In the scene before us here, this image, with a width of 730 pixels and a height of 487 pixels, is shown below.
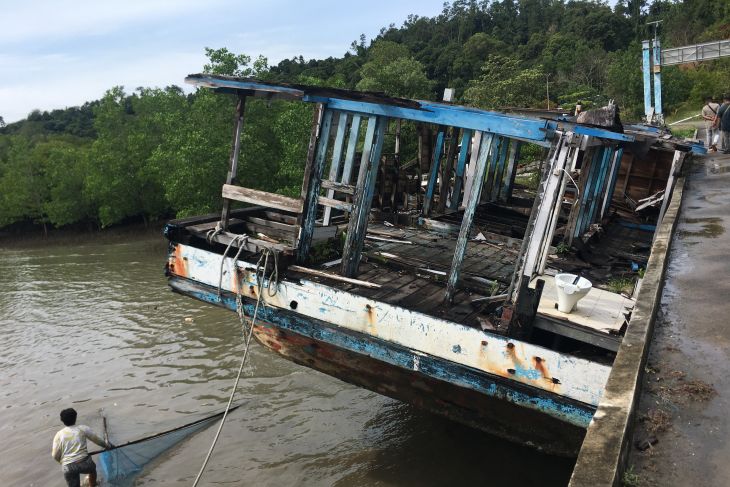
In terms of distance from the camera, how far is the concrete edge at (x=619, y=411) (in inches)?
81.0

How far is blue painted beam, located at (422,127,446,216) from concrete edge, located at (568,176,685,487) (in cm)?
538

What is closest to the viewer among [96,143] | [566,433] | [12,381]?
[566,433]

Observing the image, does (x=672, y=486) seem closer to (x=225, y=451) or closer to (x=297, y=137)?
(x=225, y=451)

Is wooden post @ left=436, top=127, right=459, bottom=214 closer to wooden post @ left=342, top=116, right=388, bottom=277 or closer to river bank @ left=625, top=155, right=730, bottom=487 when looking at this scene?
wooden post @ left=342, top=116, right=388, bottom=277

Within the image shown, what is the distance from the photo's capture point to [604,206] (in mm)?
9414

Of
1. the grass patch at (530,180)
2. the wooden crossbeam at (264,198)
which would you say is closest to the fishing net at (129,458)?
the wooden crossbeam at (264,198)

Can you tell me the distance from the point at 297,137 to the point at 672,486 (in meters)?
17.6

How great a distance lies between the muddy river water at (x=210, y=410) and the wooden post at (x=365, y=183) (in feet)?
10.2

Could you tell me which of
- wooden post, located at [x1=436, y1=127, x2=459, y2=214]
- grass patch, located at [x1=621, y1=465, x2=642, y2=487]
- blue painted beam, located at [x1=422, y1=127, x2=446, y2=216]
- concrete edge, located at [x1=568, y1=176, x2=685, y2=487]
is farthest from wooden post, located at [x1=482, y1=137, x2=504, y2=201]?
grass patch, located at [x1=621, y1=465, x2=642, y2=487]

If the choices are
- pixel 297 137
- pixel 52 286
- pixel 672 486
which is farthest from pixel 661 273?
pixel 52 286

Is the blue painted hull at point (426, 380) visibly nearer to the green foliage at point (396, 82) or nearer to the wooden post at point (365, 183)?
the wooden post at point (365, 183)

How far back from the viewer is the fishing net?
6.22m

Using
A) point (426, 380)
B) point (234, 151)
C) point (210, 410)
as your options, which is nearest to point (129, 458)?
point (210, 410)

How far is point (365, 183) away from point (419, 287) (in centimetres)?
138
